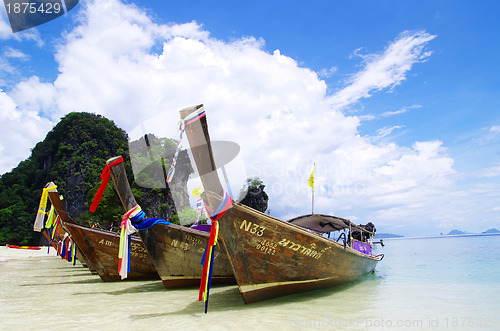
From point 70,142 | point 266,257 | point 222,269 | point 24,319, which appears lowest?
point 24,319

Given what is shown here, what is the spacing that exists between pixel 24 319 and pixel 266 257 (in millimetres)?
3966

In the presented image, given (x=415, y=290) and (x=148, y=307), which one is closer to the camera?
(x=148, y=307)

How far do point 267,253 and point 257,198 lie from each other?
48020 millimetres

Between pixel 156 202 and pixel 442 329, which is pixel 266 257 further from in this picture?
pixel 156 202

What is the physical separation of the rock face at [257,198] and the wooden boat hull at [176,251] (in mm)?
44669

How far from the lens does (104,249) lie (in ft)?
30.1

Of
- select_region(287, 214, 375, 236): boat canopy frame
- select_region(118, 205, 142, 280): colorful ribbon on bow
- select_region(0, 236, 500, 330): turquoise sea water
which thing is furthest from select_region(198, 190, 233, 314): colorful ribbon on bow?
select_region(287, 214, 375, 236): boat canopy frame

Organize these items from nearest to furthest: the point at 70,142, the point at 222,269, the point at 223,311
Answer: the point at 223,311 < the point at 222,269 < the point at 70,142

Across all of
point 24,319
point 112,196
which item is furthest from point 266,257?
point 112,196

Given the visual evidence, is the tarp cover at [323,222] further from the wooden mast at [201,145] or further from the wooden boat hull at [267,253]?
the wooden mast at [201,145]

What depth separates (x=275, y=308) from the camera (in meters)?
5.31

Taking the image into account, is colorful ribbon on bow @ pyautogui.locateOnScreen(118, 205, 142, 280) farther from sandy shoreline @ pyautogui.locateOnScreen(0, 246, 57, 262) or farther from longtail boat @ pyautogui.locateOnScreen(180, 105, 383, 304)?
sandy shoreline @ pyautogui.locateOnScreen(0, 246, 57, 262)

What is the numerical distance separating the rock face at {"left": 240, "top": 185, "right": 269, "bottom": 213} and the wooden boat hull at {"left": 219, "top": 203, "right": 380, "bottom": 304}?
153 ft

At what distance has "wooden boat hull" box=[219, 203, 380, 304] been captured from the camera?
208 inches
